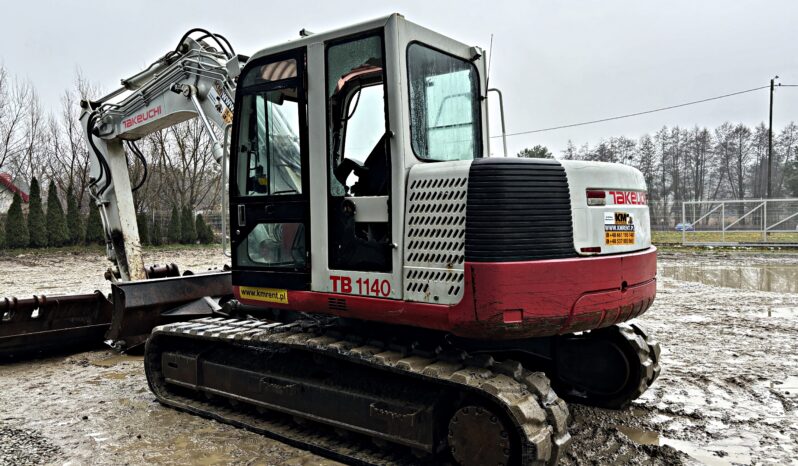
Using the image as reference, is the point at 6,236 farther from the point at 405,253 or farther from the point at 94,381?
the point at 405,253

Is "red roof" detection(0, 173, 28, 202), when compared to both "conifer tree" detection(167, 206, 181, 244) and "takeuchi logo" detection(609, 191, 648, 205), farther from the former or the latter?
"takeuchi logo" detection(609, 191, 648, 205)

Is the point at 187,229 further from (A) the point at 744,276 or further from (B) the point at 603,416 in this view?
(B) the point at 603,416

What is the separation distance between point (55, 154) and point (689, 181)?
155 ft

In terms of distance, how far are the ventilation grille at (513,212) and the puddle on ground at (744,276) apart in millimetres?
9991

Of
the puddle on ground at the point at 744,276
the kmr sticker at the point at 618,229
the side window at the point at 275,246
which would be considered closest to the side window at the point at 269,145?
the side window at the point at 275,246

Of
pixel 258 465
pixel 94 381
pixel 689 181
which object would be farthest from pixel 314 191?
pixel 689 181

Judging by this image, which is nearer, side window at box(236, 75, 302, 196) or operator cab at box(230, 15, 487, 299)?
operator cab at box(230, 15, 487, 299)

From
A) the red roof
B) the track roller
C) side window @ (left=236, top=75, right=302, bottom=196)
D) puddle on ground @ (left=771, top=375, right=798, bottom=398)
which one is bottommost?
puddle on ground @ (left=771, top=375, right=798, bottom=398)

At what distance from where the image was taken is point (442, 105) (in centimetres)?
414

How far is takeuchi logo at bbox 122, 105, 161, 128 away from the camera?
6.57m

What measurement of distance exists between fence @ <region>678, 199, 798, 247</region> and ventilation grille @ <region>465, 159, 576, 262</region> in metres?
21.5

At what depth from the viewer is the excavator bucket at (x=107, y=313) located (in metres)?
6.27

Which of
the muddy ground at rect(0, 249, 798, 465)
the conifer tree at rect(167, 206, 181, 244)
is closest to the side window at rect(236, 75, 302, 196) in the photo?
the muddy ground at rect(0, 249, 798, 465)

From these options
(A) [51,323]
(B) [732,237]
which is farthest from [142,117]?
(B) [732,237]
